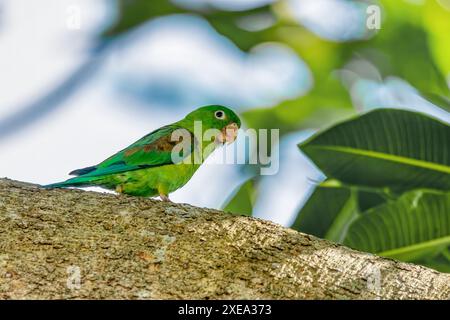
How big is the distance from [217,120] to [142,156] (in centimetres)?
55

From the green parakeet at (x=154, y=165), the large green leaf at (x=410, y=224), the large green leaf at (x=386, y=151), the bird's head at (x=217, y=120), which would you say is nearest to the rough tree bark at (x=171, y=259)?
the green parakeet at (x=154, y=165)

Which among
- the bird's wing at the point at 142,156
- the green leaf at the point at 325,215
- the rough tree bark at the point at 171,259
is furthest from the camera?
the green leaf at the point at 325,215

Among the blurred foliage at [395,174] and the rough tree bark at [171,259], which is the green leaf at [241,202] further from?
the rough tree bark at [171,259]

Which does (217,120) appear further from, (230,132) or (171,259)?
(171,259)

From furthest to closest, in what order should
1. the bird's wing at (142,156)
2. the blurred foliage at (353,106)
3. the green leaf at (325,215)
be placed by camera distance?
the green leaf at (325,215) → the blurred foliage at (353,106) → the bird's wing at (142,156)

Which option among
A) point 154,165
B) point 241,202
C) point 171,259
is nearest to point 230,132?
point 241,202

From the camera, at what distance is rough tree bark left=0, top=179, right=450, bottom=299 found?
225 centimetres

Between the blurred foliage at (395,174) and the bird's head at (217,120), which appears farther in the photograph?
the bird's head at (217,120)

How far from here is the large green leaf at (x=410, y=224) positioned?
354 centimetres

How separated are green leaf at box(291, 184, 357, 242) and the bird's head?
511mm

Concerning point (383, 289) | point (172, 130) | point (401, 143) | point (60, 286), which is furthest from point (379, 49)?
point (60, 286)

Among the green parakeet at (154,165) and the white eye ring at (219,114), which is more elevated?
the white eye ring at (219,114)

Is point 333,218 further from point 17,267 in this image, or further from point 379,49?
point 17,267

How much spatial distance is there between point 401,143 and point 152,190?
3.75 feet
